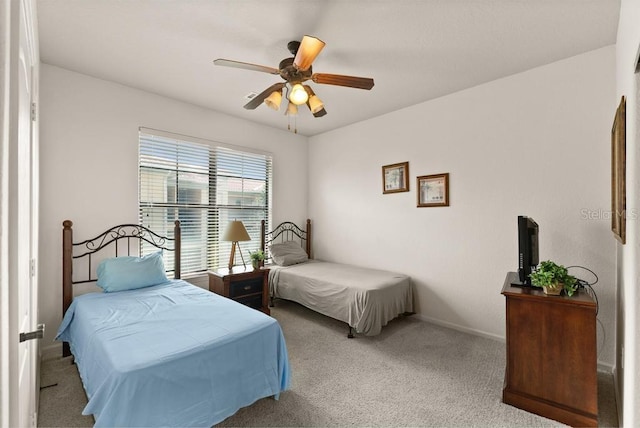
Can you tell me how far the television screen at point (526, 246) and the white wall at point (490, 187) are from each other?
27.5 inches

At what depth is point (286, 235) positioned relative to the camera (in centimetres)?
508

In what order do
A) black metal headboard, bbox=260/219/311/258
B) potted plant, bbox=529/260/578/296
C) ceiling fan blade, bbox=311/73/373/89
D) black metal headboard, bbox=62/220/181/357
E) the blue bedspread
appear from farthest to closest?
black metal headboard, bbox=260/219/311/258 → black metal headboard, bbox=62/220/181/357 → ceiling fan blade, bbox=311/73/373/89 → potted plant, bbox=529/260/578/296 → the blue bedspread

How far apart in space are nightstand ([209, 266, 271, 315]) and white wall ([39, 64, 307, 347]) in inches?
46.8

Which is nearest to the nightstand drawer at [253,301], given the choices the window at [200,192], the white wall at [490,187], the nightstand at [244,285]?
the nightstand at [244,285]

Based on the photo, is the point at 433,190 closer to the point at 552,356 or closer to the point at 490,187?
the point at 490,187

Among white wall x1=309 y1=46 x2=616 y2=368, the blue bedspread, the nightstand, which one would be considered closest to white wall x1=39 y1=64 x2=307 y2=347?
the blue bedspread

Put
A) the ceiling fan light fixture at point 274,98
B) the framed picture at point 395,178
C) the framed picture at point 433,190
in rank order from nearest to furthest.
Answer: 1. the ceiling fan light fixture at point 274,98
2. the framed picture at point 433,190
3. the framed picture at point 395,178

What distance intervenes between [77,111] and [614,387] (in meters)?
5.38

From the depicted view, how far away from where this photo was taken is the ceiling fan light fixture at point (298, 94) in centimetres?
238

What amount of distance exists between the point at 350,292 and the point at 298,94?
6.92 ft

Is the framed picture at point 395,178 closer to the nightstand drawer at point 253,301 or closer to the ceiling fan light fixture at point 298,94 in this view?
the ceiling fan light fixture at point 298,94

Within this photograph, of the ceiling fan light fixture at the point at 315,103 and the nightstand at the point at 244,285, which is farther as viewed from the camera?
the nightstand at the point at 244,285

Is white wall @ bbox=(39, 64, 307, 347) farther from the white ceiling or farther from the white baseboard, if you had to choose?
the white baseboard

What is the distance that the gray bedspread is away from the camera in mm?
3188
